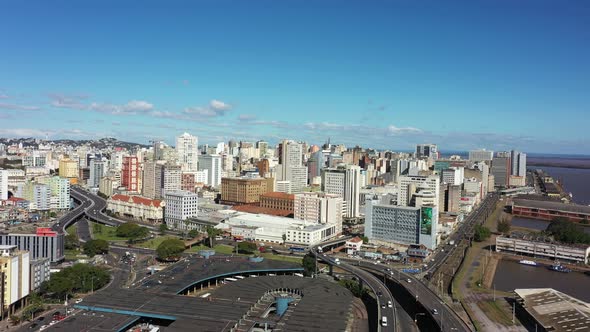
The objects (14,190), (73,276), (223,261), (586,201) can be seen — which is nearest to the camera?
(73,276)

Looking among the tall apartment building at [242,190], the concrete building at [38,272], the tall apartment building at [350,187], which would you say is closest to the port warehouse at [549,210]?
the tall apartment building at [350,187]

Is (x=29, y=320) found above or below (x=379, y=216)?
below

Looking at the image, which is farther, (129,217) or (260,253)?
(129,217)

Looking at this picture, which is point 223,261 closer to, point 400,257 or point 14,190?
point 400,257

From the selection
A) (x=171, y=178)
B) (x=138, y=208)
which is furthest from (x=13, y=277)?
(x=171, y=178)

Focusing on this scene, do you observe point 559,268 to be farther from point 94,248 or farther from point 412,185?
point 94,248

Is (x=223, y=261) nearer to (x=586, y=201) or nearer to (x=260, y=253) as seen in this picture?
(x=260, y=253)

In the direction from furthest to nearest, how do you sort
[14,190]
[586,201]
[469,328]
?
1. [586,201]
2. [14,190]
3. [469,328]

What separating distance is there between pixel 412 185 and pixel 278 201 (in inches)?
361

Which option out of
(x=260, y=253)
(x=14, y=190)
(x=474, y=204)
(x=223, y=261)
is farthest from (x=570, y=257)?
(x=14, y=190)

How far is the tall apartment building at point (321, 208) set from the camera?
2959 cm

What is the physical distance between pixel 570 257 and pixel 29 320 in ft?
74.9

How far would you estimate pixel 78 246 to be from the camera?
80.8ft

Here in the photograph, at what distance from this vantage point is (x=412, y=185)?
34250 mm
